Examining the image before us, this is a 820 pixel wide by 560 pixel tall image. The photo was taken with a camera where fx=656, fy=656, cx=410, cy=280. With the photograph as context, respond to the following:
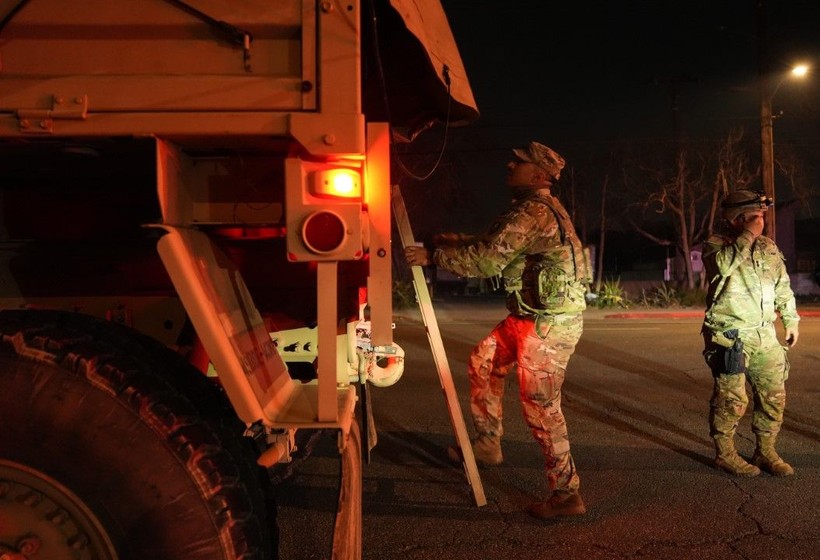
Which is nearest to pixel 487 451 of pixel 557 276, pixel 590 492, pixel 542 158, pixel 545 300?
pixel 590 492

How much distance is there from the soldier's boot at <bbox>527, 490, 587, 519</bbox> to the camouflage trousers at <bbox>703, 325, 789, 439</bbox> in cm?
139

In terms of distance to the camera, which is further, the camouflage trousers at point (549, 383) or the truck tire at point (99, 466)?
the camouflage trousers at point (549, 383)

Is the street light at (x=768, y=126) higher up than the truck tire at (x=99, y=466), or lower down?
higher up

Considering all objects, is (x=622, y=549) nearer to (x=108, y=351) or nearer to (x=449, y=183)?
(x=108, y=351)

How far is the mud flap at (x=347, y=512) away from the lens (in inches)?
85.3

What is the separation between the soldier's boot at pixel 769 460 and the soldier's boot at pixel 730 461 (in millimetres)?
87

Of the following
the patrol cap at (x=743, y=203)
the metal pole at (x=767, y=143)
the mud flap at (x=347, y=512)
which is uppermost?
the metal pole at (x=767, y=143)

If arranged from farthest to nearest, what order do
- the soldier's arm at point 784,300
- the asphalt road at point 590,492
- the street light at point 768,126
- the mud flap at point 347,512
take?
the street light at point 768,126 → the soldier's arm at point 784,300 → the asphalt road at point 590,492 → the mud flap at point 347,512

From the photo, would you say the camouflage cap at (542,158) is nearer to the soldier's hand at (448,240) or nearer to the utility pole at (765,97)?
the soldier's hand at (448,240)

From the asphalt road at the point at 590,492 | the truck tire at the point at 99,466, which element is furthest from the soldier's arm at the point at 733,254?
the truck tire at the point at 99,466

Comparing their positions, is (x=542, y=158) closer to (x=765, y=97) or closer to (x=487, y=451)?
(x=487, y=451)

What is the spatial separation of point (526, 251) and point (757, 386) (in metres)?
2.04

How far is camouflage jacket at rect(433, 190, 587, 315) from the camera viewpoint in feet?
11.6

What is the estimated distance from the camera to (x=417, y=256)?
3400 mm
